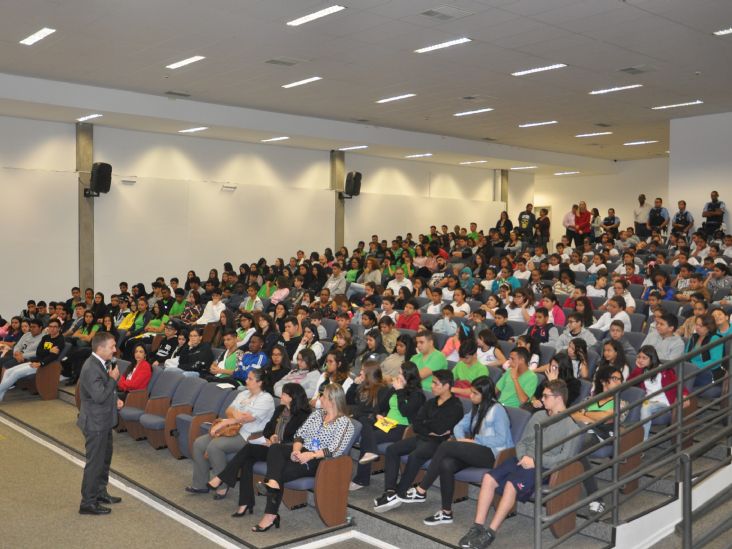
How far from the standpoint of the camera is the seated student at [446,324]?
9.34 m

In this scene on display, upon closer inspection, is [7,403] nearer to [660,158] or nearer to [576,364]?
[576,364]

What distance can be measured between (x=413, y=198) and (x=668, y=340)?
13.2 m

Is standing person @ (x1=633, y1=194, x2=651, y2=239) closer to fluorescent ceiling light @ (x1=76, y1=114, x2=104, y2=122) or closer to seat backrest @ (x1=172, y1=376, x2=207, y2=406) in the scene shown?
fluorescent ceiling light @ (x1=76, y1=114, x2=104, y2=122)

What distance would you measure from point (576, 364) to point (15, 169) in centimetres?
1096

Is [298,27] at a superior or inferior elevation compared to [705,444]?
superior

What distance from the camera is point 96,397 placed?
5.70 meters

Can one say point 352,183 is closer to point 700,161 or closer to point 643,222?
point 643,222

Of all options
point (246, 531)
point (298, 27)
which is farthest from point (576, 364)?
point (298, 27)

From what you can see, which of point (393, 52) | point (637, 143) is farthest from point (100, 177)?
point (637, 143)

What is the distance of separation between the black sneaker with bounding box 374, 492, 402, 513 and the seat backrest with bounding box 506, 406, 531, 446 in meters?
1.00

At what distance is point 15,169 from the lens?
1356 centimetres

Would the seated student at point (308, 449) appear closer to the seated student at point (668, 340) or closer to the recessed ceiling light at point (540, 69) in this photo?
the seated student at point (668, 340)

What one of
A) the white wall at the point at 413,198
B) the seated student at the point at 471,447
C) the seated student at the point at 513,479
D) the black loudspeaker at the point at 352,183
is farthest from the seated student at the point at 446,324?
the white wall at the point at 413,198

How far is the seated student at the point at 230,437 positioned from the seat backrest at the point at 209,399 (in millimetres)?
648
